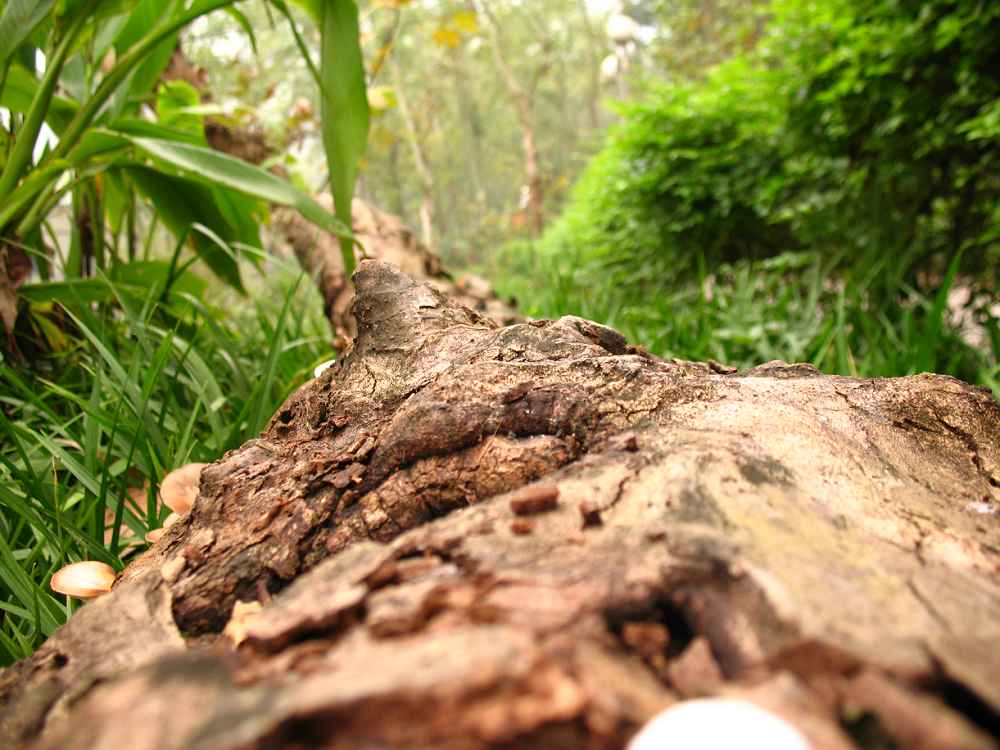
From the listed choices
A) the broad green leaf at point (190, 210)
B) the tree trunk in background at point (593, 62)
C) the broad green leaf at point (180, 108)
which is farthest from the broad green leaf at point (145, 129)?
the tree trunk in background at point (593, 62)

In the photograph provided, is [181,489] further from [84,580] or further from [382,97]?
[382,97]

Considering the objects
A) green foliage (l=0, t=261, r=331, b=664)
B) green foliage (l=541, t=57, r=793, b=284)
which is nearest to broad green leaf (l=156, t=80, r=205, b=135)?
green foliage (l=0, t=261, r=331, b=664)

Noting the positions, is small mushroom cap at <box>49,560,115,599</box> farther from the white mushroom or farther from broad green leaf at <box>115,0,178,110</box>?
the white mushroom

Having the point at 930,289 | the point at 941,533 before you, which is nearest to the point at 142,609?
the point at 941,533

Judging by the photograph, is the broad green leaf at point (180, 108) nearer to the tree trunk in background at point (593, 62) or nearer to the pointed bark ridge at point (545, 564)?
the pointed bark ridge at point (545, 564)

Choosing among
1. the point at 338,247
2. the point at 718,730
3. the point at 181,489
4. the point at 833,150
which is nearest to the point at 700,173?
the point at 833,150

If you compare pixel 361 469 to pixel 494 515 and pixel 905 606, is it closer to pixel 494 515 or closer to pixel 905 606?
pixel 494 515
